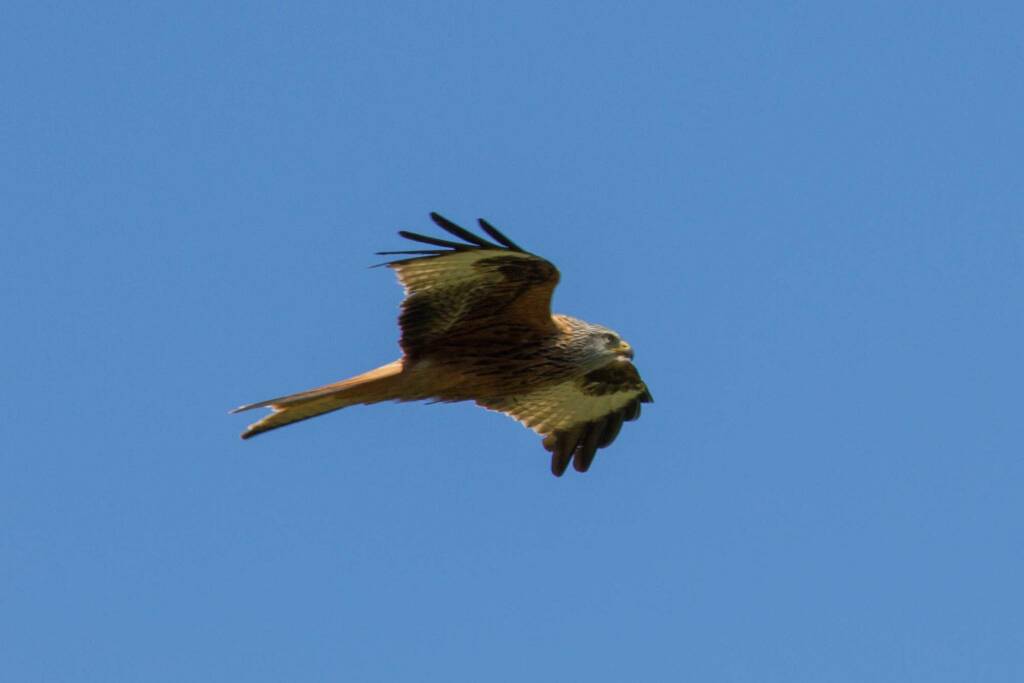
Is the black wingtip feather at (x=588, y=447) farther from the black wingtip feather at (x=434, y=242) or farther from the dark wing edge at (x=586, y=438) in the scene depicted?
the black wingtip feather at (x=434, y=242)

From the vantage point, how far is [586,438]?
13547 millimetres

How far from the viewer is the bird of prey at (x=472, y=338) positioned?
36.7 ft

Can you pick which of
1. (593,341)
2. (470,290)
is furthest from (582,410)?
(470,290)

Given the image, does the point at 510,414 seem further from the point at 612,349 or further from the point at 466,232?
the point at 466,232

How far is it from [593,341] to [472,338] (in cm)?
88

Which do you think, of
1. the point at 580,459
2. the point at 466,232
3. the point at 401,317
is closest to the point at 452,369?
the point at 401,317

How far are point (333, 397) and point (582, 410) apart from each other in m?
2.88

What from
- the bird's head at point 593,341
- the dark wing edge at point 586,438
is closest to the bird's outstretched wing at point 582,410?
the dark wing edge at point 586,438

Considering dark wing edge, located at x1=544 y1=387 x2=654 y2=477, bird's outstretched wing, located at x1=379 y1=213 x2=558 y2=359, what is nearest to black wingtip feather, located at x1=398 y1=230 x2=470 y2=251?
bird's outstretched wing, located at x1=379 y1=213 x2=558 y2=359

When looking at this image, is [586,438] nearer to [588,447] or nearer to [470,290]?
[588,447]

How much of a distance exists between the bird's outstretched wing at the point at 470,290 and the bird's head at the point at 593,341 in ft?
0.62

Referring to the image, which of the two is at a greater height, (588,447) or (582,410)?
(582,410)

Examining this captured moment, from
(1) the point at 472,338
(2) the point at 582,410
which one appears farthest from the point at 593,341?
(2) the point at 582,410

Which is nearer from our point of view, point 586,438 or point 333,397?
point 333,397
